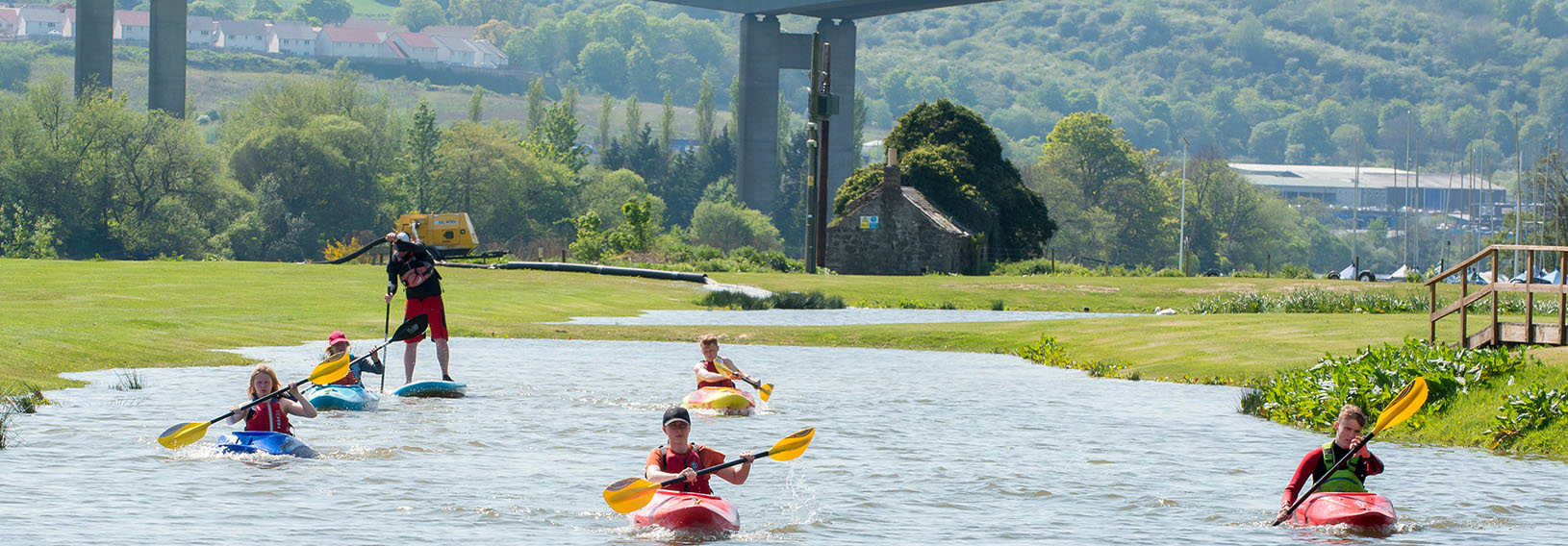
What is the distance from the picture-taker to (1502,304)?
33.2m

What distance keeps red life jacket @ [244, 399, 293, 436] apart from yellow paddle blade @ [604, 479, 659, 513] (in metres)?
4.82

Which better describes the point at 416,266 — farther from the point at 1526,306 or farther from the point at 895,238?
the point at 895,238

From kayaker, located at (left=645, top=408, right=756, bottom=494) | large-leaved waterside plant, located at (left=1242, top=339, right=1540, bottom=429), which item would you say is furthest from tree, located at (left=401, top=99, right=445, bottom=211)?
kayaker, located at (left=645, top=408, right=756, bottom=494)

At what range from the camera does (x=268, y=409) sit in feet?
52.1

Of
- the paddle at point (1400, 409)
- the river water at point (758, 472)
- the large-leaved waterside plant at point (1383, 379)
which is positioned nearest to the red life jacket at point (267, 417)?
the river water at point (758, 472)

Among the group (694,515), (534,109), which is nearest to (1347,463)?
(694,515)

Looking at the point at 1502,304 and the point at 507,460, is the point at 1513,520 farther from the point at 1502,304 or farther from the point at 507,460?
the point at 1502,304

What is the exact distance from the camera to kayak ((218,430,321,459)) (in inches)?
615

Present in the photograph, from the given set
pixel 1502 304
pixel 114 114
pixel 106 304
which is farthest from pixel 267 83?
pixel 1502 304

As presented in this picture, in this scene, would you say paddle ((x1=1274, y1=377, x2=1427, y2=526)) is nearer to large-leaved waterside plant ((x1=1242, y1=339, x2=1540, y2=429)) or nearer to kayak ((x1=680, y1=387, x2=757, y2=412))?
large-leaved waterside plant ((x1=1242, y1=339, x2=1540, y2=429))

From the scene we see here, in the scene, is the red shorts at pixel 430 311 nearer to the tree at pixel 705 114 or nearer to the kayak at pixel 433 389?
the kayak at pixel 433 389

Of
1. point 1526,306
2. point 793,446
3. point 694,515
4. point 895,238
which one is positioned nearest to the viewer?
point 694,515

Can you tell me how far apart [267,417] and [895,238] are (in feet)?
161

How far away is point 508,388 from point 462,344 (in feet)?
26.3
